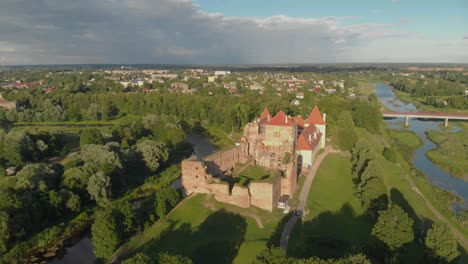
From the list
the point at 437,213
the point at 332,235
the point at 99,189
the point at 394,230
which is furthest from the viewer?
the point at 99,189

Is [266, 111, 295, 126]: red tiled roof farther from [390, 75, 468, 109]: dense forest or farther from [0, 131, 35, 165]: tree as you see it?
[390, 75, 468, 109]: dense forest

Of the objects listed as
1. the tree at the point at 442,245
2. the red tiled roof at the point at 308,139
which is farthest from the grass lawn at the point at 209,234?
the red tiled roof at the point at 308,139

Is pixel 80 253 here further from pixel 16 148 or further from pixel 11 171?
pixel 16 148

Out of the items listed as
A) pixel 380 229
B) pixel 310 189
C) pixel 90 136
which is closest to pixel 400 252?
pixel 380 229

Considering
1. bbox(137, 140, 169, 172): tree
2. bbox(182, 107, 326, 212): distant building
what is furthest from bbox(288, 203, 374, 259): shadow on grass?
bbox(137, 140, 169, 172): tree

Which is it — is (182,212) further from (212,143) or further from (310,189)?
(212,143)

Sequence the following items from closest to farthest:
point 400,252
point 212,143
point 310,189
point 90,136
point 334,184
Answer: point 400,252 < point 310,189 < point 334,184 < point 90,136 < point 212,143

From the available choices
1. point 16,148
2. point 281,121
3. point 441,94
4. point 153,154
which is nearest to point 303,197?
point 281,121
